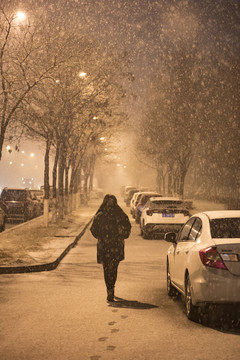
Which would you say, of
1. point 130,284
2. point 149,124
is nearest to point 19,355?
point 130,284

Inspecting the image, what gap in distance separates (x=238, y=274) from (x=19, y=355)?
2.80 meters

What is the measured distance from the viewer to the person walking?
9.97 m

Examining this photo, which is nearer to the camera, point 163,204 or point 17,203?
point 163,204

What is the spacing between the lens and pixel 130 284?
37.8 ft

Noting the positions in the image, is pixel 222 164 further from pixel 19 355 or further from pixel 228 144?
pixel 19 355

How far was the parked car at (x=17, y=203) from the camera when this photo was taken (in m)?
34.1

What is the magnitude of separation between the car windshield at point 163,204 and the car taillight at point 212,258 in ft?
52.0

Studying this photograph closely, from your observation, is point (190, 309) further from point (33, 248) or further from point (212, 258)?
point (33, 248)

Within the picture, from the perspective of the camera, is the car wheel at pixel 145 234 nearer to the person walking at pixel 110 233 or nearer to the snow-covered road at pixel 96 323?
the snow-covered road at pixel 96 323

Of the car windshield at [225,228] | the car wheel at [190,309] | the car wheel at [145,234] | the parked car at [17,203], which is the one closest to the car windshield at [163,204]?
the car wheel at [145,234]

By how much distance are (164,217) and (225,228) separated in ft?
49.8

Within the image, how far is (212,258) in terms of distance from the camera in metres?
7.66

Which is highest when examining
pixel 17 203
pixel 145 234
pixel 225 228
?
pixel 17 203

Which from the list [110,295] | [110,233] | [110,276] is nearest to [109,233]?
[110,233]
